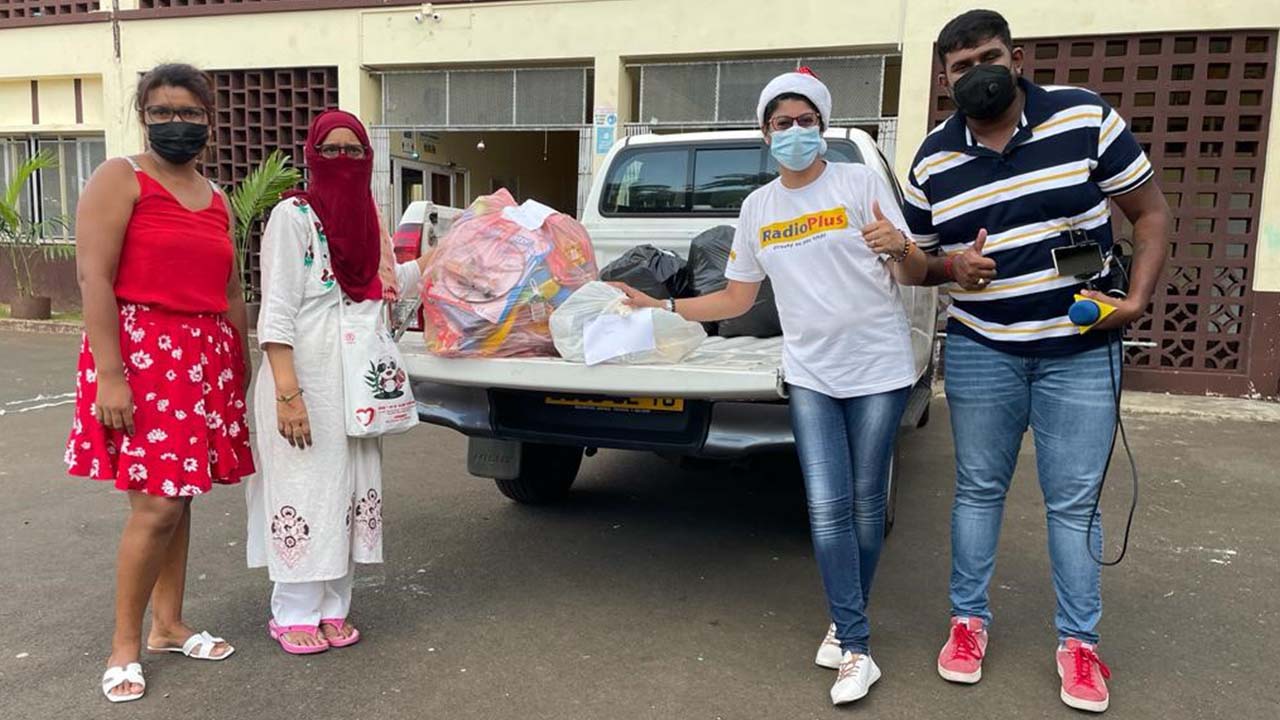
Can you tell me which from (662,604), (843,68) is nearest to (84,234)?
(662,604)

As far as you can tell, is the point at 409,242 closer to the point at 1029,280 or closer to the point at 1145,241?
the point at 1029,280

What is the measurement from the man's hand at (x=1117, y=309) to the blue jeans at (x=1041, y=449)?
0.39 ft

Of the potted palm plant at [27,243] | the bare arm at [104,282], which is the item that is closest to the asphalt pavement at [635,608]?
the bare arm at [104,282]

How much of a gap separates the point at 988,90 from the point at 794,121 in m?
0.53

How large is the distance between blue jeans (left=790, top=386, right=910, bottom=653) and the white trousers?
1.58 m

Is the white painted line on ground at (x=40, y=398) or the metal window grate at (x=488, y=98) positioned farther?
the metal window grate at (x=488, y=98)

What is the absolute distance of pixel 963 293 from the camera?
2.75 metres

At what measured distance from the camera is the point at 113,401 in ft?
Answer: 8.21

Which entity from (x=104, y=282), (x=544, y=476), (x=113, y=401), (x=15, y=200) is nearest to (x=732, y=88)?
(x=544, y=476)

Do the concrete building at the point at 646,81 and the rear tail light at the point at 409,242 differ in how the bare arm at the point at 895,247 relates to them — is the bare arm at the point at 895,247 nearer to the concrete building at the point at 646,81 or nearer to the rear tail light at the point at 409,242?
the rear tail light at the point at 409,242

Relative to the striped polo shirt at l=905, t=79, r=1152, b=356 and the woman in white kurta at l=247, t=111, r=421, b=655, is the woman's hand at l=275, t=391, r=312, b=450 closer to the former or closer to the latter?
the woman in white kurta at l=247, t=111, r=421, b=655

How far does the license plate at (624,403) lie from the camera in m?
3.17

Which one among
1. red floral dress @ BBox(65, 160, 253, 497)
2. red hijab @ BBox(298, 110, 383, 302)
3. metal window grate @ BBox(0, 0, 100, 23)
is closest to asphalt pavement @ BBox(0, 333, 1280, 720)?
red floral dress @ BBox(65, 160, 253, 497)

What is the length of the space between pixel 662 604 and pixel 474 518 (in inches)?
53.7
